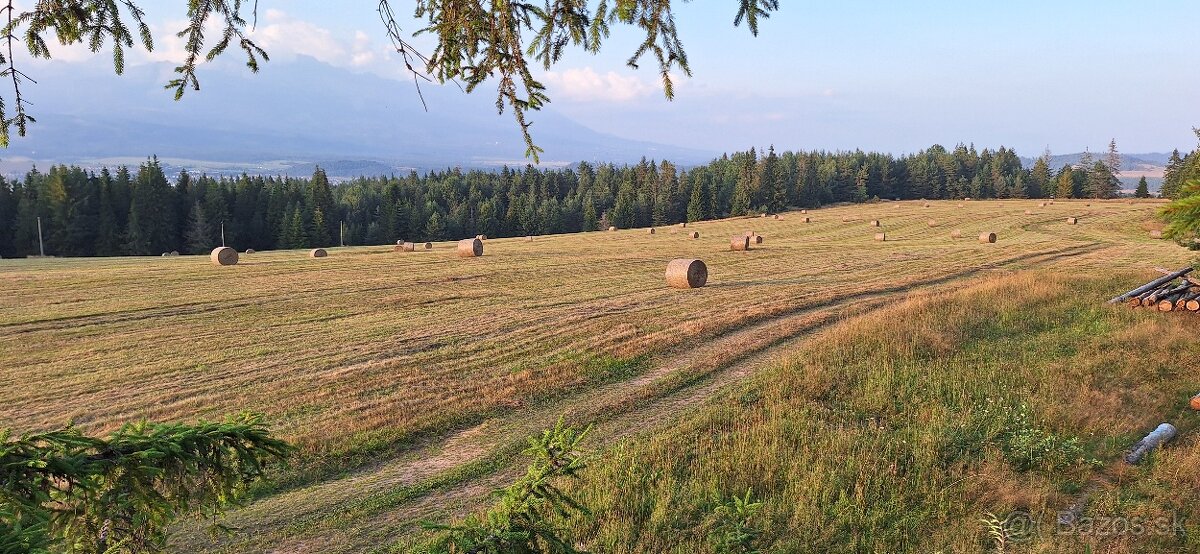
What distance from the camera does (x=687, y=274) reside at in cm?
2459

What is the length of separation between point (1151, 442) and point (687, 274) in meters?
16.9

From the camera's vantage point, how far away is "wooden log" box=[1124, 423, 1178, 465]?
8.10m

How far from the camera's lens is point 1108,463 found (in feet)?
26.5

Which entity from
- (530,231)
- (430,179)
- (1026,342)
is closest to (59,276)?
(1026,342)

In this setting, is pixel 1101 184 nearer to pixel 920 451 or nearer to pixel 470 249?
pixel 470 249

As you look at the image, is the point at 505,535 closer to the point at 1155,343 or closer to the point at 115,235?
the point at 1155,343

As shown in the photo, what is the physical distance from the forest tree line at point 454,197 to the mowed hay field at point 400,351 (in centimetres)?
4756

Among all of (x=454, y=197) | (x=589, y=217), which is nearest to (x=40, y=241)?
(x=454, y=197)

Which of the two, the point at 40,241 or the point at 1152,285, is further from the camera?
the point at 40,241

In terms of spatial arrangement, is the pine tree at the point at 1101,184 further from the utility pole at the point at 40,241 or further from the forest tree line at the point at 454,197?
the utility pole at the point at 40,241

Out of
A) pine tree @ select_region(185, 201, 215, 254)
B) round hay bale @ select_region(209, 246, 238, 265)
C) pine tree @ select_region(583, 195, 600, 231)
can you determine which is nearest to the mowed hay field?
round hay bale @ select_region(209, 246, 238, 265)

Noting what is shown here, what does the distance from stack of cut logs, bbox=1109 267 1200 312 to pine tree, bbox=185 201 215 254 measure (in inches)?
3397

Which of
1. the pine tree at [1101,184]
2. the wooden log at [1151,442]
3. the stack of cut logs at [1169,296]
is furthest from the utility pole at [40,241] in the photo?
the pine tree at [1101,184]

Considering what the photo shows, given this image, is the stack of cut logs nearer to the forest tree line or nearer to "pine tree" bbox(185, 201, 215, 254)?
the forest tree line
